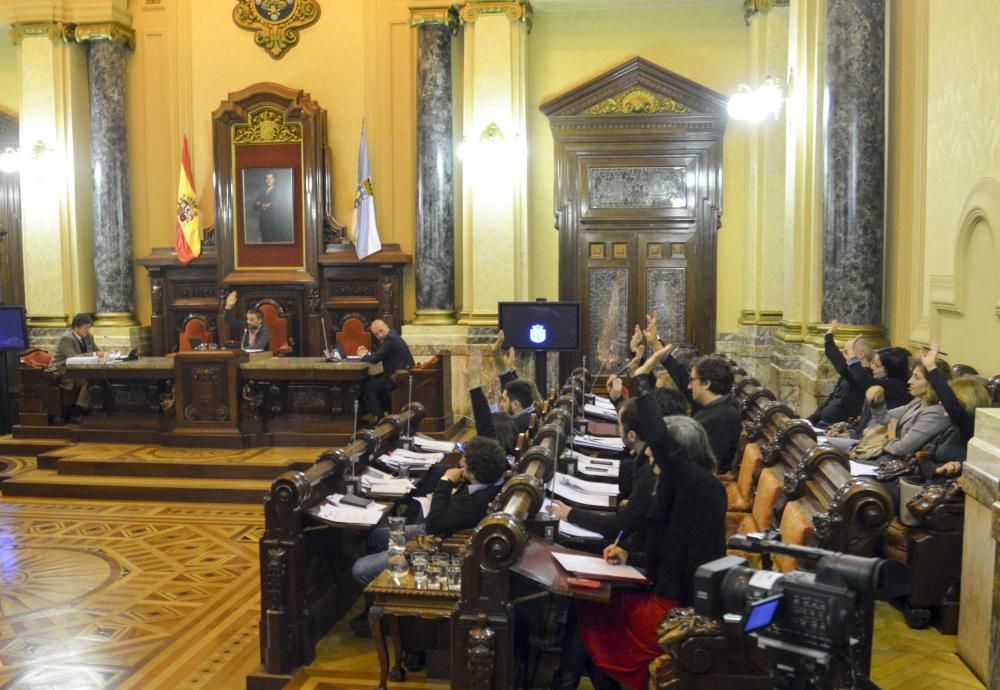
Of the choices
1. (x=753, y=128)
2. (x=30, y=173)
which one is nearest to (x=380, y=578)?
(x=753, y=128)

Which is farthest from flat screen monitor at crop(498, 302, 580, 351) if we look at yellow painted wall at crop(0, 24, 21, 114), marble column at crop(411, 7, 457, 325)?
yellow painted wall at crop(0, 24, 21, 114)

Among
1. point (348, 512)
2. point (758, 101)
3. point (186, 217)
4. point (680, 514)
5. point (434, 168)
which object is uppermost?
point (758, 101)

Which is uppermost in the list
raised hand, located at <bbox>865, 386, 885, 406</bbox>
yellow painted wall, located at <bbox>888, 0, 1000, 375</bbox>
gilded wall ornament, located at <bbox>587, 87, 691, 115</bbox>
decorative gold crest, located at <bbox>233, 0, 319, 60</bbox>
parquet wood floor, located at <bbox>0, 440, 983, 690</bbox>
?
decorative gold crest, located at <bbox>233, 0, 319, 60</bbox>

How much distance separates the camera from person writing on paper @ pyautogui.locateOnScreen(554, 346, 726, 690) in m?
3.73

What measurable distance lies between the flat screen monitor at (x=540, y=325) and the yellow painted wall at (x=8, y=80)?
26.2ft

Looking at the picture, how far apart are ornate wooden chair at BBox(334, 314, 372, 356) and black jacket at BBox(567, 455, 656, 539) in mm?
8261

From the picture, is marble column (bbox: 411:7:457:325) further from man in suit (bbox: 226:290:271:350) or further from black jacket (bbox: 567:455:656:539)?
black jacket (bbox: 567:455:656:539)

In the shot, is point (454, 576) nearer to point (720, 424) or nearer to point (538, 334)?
point (720, 424)

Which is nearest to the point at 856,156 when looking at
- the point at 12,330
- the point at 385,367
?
the point at 385,367

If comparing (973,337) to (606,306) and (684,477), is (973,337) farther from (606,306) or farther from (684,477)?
(606,306)

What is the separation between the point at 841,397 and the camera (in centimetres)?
761

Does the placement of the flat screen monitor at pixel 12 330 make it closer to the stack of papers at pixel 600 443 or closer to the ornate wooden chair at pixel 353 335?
the ornate wooden chair at pixel 353 335

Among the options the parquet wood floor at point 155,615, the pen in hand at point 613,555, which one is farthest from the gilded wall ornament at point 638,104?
the pen in hand at point 613,555

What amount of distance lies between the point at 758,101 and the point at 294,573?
7.53 m
